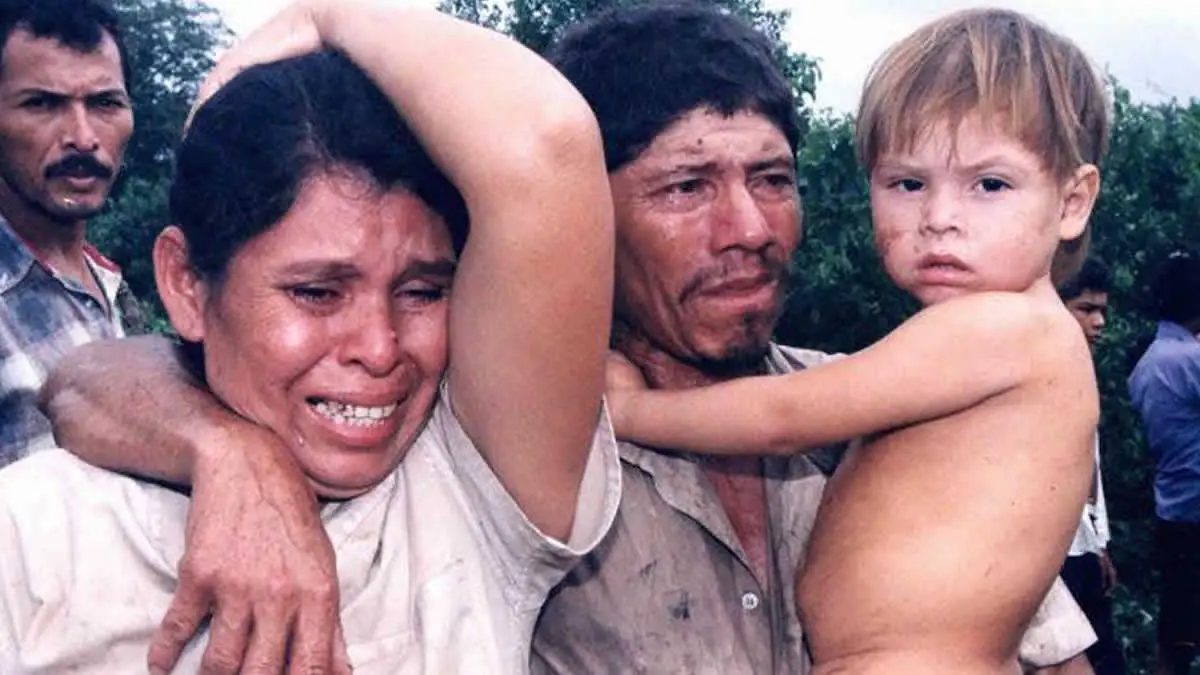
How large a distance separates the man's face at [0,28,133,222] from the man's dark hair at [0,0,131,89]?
24 millimetres

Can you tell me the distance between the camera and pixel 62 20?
5.38m

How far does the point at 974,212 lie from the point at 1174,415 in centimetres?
602

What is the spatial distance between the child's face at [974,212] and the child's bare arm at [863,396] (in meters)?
0.11

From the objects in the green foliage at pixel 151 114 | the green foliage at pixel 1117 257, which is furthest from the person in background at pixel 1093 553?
the green foliage at pixel 151 114

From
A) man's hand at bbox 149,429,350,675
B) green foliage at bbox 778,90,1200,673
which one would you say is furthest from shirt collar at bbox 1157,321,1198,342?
man's hand at bbox 149,429,350,675

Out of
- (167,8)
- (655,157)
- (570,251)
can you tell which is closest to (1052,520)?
(655,157)

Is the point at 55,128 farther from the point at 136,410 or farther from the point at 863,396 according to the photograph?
the point at 863,396

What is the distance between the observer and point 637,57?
2996 millimetres

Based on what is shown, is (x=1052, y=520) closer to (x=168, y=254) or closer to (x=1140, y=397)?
(x=168, y=254)

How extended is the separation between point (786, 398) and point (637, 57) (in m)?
0.72

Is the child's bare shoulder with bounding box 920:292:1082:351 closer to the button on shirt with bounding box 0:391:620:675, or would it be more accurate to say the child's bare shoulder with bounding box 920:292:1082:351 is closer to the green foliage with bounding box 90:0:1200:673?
the button on shirt with bounding box 0:391:620:675

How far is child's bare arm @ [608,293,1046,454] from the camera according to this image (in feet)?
9.20

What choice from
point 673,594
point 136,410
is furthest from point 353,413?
point 673,594

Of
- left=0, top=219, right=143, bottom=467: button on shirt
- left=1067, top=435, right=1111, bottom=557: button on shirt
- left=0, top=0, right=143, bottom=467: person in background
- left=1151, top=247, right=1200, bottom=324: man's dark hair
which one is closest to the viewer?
left=0, top=219, right=143, bottom=467: button on shirt
